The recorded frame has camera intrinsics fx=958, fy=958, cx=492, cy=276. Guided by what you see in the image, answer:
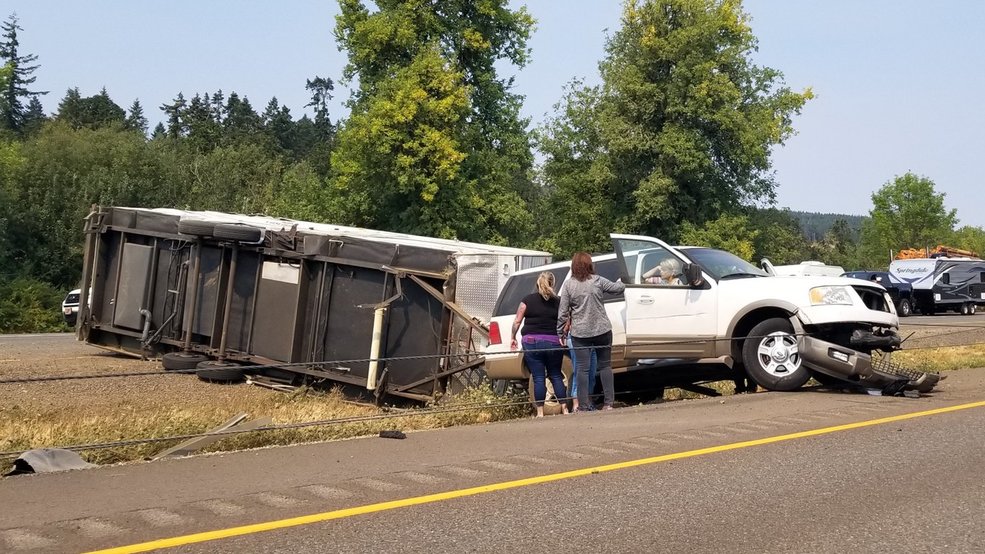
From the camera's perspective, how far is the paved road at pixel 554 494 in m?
5.25

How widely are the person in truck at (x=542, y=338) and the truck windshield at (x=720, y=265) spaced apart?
7.41 feet

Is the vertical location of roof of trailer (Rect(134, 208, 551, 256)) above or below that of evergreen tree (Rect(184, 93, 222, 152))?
below

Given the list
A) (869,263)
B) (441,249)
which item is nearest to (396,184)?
(441,249)

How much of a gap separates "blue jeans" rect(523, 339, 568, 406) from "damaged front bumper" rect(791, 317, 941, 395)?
2.88 meters

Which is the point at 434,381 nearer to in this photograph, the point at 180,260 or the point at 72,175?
the point at 180,260

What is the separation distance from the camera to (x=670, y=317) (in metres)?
11.8

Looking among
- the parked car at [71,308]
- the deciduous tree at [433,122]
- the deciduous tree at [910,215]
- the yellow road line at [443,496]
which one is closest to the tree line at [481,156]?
the deciduous tree at [433,122]

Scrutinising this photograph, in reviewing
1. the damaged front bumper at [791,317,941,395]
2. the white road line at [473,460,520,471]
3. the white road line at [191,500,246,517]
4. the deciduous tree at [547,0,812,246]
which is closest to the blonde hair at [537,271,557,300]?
the damaged front bumper at [791,317,941,395]

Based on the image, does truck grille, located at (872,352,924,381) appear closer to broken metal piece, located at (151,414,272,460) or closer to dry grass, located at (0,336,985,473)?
dry grass, located at (0,336,985,473)

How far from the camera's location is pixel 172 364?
15453 millimetres

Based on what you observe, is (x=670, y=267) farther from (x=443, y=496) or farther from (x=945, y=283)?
(x=945, y=283)

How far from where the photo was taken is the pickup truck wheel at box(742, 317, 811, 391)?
454 inches

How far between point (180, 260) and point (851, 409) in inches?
444

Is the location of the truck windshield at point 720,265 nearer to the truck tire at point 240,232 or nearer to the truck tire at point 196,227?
the truck tire at point 240,232
